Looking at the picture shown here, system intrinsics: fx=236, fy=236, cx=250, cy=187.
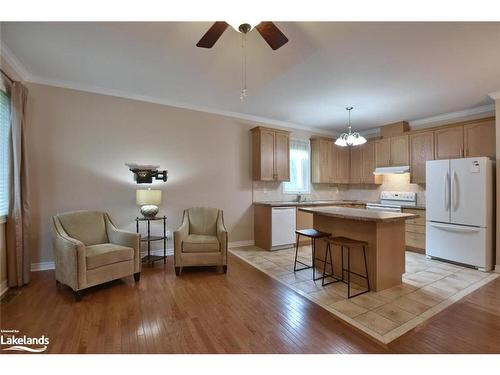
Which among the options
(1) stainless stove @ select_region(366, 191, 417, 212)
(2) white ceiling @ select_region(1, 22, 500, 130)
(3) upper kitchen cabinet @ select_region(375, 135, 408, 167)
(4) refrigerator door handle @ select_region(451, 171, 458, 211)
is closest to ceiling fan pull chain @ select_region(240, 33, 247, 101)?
(2) white ceiling @ select_region(1, 22, 500, 130)

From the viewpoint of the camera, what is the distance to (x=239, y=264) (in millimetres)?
3717

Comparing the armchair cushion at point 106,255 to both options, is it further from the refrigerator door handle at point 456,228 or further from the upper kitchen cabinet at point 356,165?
the upper kitchen cabinet at point 356,165

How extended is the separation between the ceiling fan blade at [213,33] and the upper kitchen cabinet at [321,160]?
4.17m

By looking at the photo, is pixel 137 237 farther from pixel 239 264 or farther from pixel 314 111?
pixel 314 111

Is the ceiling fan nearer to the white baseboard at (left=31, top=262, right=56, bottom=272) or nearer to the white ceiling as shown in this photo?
the white ceiling

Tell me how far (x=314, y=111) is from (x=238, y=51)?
2396mm

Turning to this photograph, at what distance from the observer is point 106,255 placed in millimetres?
2693

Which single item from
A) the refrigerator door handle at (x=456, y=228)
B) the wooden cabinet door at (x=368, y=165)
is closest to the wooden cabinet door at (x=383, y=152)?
the wooden cabinet door at (x=368, y=165)

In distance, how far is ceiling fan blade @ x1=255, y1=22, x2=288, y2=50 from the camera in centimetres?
173

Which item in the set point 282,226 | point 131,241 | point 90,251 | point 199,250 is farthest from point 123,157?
point 282,226

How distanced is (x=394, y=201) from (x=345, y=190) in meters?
1.40

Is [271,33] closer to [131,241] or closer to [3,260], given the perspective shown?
[131,241]

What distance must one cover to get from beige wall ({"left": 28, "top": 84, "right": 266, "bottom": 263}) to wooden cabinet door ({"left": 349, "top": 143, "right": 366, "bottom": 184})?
2.80 m
